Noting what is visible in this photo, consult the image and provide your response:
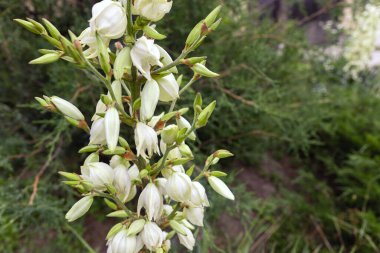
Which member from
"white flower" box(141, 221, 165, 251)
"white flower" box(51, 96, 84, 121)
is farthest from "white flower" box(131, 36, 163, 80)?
"white flower" box(141, 221, 165, 251)

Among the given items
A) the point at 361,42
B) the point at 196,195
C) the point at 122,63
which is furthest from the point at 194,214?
the point at 361,42

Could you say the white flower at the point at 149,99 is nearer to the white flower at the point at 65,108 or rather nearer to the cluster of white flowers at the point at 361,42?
the white flower at the point at 65,108

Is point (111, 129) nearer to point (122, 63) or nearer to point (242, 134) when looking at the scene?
point (122, 63)

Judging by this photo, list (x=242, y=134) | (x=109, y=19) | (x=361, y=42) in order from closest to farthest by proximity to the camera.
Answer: (x=109, y=19), (x=242, y=134), (x=361, y=42)

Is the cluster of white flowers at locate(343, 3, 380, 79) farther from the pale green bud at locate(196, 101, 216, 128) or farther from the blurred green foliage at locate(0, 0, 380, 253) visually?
the pale green bud at locate(196, 101, 216, 128)

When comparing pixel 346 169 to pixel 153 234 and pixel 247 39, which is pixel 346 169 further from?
pixel 153 234

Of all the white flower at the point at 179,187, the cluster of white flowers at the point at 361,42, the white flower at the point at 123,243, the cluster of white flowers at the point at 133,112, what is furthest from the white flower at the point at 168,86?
the cluster of white flowers at the point at 361,42
